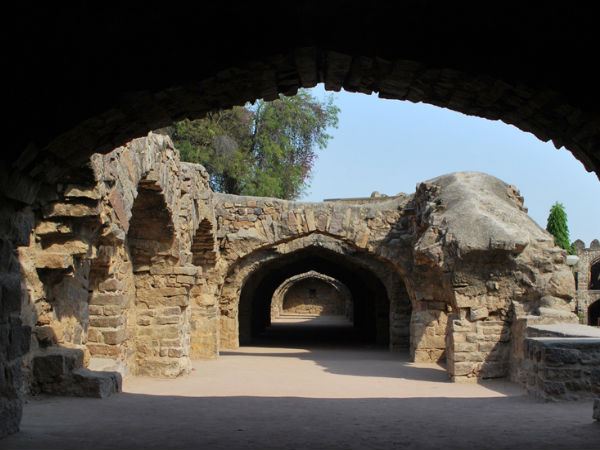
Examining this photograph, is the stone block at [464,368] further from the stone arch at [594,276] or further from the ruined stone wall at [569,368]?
the stone arch at [594,276]

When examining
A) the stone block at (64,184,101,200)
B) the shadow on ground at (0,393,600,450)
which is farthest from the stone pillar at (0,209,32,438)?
the stone block at (64,184,101,200)

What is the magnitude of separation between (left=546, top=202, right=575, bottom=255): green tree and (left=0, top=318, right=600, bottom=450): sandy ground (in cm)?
1978

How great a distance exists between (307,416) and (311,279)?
83.7 feet

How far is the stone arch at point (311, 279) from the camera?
27.9m

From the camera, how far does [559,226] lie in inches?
1081

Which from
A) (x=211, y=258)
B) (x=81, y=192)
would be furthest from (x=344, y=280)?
(x=81, y=192)

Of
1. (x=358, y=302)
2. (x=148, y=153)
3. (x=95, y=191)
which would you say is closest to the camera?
(x=95, y=191)

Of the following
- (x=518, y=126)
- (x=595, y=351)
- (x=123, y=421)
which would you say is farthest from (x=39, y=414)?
(x=595, y=351)

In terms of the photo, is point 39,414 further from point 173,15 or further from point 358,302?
point 358,302

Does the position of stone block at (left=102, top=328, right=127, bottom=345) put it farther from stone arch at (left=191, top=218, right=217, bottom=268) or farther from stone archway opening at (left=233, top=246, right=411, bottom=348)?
stone archway opening at (left=233, top=246, right=411, bottom=348)

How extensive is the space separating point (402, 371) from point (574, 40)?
306 inches

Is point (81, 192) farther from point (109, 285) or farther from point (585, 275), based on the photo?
point (585, 275)

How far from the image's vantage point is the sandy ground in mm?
4219

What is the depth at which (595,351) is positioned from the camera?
19.7 feet
